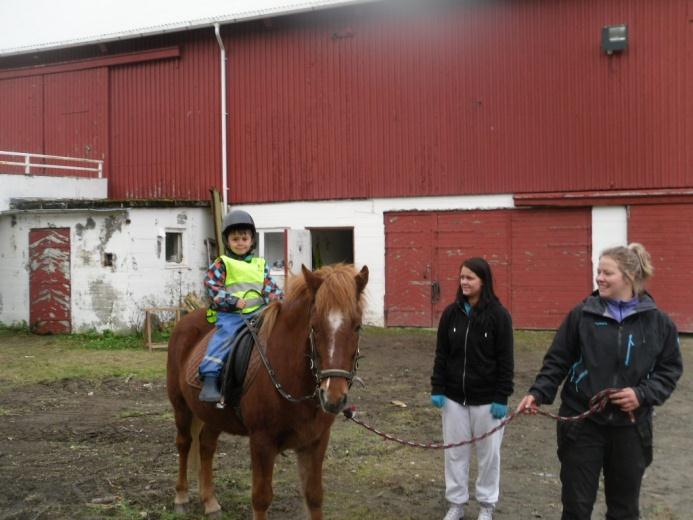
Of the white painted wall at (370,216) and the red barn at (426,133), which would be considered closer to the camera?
the red barn at (426,133)

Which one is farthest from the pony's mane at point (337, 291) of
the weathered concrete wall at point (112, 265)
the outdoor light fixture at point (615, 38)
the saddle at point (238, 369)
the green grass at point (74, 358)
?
Result: the outdoor light fixture at point (615, 38)

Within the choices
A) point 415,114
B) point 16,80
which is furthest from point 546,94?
point 16,80

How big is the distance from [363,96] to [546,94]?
4124mm

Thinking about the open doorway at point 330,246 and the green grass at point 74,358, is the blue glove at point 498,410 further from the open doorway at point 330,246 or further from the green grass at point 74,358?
the open doorway at point 330,246

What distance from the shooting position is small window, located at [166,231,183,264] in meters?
15.5

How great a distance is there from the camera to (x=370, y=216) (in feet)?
51.1

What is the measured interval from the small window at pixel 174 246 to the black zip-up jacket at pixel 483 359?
39.2 feet

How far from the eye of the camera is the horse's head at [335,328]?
11.1 feet

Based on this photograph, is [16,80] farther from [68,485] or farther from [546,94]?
[68,485]

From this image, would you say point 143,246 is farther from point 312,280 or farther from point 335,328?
point 335,328

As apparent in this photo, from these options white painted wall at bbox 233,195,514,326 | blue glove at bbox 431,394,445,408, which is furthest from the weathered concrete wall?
blue glove at bbox 431,394,445,408

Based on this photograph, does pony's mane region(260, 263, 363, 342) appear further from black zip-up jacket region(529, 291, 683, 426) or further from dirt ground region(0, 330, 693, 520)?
dirt ground region(0, 330, 693, 520)

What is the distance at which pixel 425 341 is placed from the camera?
13320 mm

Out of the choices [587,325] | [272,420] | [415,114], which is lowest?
[272,420]
